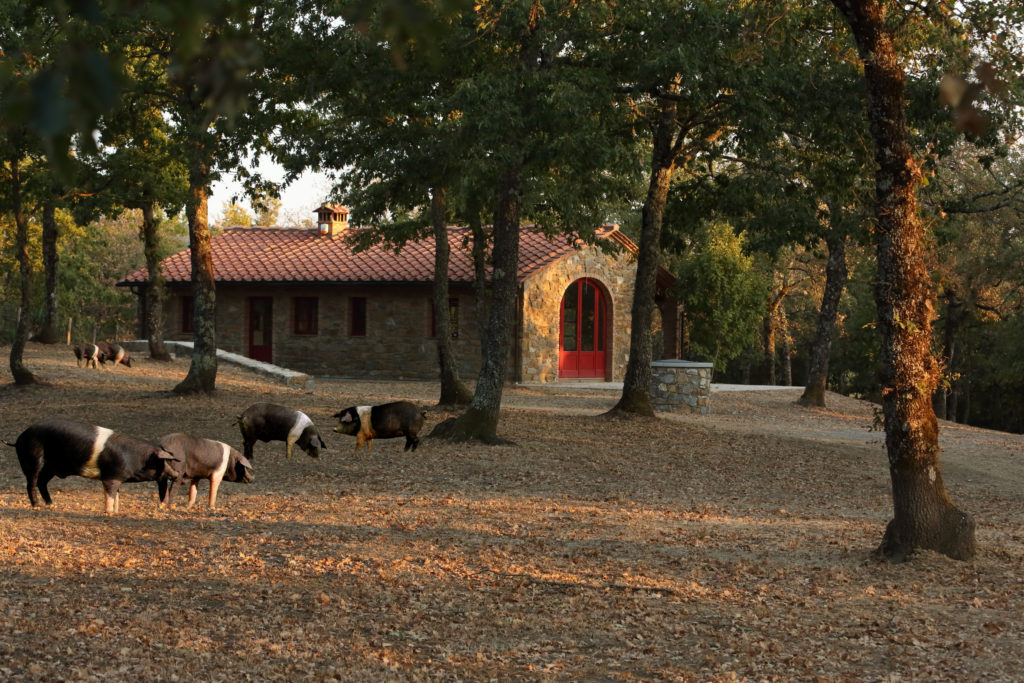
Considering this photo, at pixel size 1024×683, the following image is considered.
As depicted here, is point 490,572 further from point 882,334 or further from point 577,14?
point 577,14

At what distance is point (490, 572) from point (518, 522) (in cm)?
204

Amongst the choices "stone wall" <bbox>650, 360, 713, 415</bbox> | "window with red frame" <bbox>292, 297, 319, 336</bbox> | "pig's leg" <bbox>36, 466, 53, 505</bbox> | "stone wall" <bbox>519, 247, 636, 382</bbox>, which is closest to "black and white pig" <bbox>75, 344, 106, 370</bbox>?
"window with red frame" <bbox>292, 297, 319, 336</bbox>

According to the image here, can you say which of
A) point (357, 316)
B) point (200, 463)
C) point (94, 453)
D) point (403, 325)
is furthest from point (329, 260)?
point (94, 453)

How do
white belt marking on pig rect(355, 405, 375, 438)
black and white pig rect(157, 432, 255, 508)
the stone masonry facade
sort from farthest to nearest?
the stone masonry facade < white belt marking on pig rect(355, 405, 375, 438) < black and white pig rect(157, 432, 255, 508)

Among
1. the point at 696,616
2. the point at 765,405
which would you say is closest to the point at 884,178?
the point at 696,616

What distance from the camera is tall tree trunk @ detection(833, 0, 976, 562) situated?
26.4 ft

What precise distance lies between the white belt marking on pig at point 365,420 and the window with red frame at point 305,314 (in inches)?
731

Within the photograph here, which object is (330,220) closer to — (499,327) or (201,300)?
(201,300)

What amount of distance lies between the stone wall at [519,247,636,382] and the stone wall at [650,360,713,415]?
592 cm

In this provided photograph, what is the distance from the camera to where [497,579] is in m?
7.51

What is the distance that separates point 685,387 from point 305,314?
13844mm

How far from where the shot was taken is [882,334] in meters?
8.21

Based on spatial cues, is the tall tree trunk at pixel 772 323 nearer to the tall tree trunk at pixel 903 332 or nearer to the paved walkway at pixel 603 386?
the paved walkway at pixel 603 386

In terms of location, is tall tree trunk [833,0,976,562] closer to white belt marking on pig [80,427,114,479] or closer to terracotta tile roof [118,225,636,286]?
white belt marking on pig [80,427,114,479]
